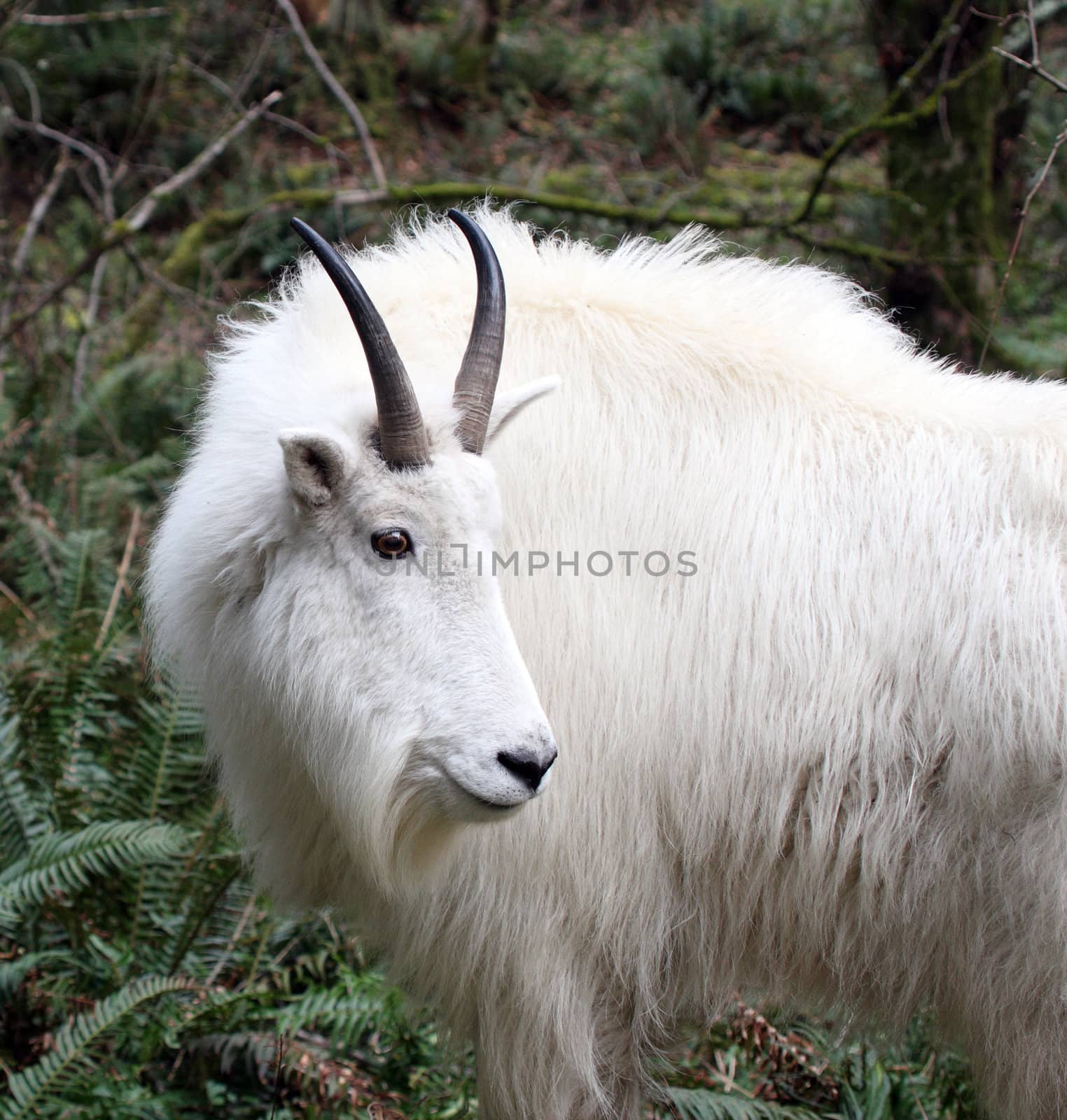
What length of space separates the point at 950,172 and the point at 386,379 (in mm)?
5550

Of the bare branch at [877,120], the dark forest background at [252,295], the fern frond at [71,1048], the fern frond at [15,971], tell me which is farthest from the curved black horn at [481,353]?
the bare branch at [877,120]

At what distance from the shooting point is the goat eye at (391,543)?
2344 millimetres

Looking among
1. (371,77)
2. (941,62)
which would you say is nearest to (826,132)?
(371,77)

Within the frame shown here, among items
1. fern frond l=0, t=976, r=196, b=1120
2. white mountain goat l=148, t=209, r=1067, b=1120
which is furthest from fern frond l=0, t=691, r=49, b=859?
white mountain goat l=148, t=209, r=1067, b=1120

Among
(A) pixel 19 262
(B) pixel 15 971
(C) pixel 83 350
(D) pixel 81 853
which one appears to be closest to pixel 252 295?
(A) pixel 19 262

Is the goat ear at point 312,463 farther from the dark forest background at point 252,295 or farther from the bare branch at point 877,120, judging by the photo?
the bare branch at point 877,120

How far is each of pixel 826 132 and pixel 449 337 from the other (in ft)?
40.3

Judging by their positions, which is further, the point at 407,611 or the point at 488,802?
the point at 407,611

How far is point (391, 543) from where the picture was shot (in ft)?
7.72

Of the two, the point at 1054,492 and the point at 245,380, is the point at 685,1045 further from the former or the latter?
the point at 245,380

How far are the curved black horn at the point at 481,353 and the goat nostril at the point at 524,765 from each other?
74cm

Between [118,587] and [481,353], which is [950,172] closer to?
[481,353]

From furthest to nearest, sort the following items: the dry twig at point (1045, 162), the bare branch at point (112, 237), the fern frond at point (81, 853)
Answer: the bare branch at point (112, 237)
the fern frond at point (81, 853)
the dry twig at point (1045, 162)

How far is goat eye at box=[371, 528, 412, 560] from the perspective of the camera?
2.34 metres
